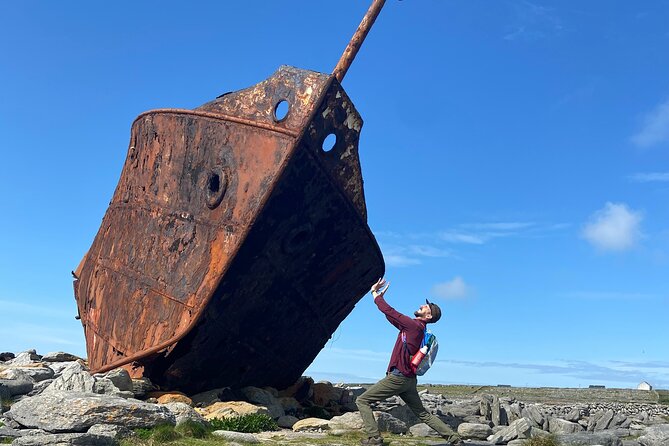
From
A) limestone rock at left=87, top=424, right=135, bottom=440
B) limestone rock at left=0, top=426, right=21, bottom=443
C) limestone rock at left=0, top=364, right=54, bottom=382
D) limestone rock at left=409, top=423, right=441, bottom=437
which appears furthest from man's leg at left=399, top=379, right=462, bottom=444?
limestone rock at left=0, top=364, right=54, bottom=382

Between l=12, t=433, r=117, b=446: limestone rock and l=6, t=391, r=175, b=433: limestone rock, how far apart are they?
0.62m

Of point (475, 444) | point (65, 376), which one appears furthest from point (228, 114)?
point (475, 444)

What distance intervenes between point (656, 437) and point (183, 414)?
5.35 metres

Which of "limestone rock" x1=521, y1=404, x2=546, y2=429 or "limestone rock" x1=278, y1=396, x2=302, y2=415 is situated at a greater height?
"limestone rock" x1=278, y1=396, x2=302, y2=415

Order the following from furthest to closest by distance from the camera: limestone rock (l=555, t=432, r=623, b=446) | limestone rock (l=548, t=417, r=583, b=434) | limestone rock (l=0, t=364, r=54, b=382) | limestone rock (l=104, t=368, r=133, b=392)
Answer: limestone rock (l=548, t=417, r=583, b=434) → limestone rock (l=0, t=364, r=54, b=382) → limestone rock (l=104, t=368, r=133, b=392) → limestone rock (l=555, t=432, r=623, b=446)

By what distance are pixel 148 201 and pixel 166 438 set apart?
13.8ft

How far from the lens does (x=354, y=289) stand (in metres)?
9.84

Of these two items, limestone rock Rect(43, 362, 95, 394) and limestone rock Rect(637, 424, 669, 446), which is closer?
limestone rock Rect(43, 362, 95, 394)

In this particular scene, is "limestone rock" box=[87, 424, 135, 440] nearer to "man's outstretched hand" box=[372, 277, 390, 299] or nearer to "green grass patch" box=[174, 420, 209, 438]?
"green grass patch" box=[174, 420, 209, 438]

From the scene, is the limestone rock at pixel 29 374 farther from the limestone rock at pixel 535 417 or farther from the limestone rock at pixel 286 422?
the limestone rock at pixel 535 417

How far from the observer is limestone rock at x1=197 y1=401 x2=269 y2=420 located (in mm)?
7805

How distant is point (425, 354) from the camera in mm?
6129

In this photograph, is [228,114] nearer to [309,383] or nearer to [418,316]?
[418,316]

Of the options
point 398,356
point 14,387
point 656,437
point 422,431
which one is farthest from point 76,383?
point 656,437
